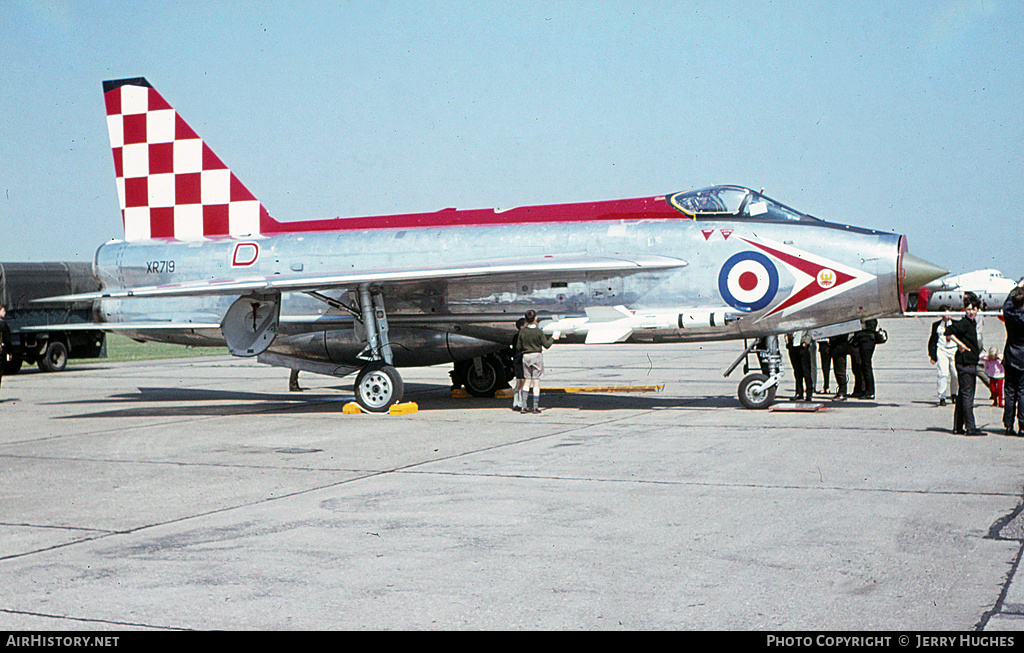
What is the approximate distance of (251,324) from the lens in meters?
14.6

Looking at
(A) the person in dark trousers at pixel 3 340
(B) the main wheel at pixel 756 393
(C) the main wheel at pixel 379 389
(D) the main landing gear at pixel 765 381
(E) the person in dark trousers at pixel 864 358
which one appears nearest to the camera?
(D) the main landing gear at pixel 765 381

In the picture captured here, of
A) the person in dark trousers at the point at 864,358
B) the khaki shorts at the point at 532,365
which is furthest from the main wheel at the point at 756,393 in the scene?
the khaki shorts at the point at 532,365

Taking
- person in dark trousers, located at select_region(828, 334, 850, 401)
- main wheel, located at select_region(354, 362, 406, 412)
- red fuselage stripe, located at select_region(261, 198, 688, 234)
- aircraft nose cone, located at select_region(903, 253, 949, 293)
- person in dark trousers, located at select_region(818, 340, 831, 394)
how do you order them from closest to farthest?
aircraft nose cone, located at select_region(903, 253, 949, 293)
main wheel, located at select_region(354, 362, 406, 412)
red fuselage stripe, located at select_region(261, 198, 688, 234)
person in dark trousers, located at select_region(828, 334, 850, 401)
person in dark trousers, located at select_region(818, 340, 831, 394)

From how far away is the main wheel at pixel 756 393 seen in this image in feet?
44.5

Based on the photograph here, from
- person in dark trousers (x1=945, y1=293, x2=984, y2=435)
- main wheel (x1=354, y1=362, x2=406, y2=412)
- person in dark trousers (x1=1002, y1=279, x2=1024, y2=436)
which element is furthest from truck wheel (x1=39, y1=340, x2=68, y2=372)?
person in dark trousers (x1=1002, y1=279, x2=1024, y2=436)

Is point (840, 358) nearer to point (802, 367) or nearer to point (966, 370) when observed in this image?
point (802, 367)

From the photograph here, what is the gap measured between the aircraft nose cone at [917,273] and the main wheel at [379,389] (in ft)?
22.7

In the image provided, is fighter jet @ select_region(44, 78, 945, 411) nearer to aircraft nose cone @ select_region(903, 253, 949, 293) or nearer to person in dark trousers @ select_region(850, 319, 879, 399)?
aircraft nose cone @ select_region(903, 253, 949, 293)

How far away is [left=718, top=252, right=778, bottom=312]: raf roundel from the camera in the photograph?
13.0 metres

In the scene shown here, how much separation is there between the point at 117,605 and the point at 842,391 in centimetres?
1342

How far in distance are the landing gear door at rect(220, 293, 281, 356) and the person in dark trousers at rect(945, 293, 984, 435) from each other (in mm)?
9226

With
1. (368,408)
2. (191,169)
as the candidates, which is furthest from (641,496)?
(191,169)

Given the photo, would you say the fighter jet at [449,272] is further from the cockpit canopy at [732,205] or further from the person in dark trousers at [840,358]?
the person in dark trousers at [840,358]

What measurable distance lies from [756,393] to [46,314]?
61.5ft
